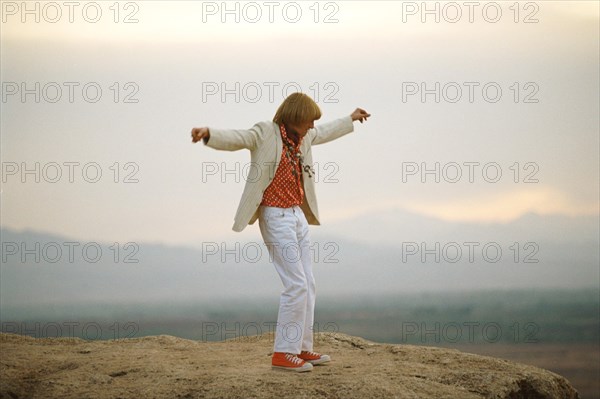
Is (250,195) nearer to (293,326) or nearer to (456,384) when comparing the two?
(293,326)

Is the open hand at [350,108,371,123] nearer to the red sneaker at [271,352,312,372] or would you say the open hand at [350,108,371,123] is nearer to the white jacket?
the white jacket

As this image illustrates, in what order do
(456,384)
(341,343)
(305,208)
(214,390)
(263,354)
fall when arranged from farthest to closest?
(341,343)
(263,354)
(305,208)
(456,384)
(214,390)

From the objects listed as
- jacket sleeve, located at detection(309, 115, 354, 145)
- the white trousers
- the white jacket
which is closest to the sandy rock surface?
the white trousers

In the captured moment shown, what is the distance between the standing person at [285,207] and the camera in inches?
219

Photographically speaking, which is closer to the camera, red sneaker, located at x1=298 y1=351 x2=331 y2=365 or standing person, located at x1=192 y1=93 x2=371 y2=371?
standing person, located at x1=192 y1=93 x2=371 y2=371

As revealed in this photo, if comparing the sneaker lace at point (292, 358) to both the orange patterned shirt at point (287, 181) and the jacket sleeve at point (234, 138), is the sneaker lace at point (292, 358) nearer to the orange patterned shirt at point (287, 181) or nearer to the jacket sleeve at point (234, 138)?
A: the orange patterned shirt at point (287, 181)

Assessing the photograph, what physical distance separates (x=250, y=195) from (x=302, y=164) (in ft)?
1.51

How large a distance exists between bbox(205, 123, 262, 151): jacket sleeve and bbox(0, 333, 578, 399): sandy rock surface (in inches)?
56.3

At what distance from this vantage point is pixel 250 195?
5582mm

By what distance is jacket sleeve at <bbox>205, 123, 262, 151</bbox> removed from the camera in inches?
211

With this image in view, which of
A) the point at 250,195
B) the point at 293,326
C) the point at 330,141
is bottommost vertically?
the point at 293,326

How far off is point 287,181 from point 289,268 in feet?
1.90

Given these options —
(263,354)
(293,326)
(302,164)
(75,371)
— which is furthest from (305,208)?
(75,371)

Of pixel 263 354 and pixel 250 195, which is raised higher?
pixel 250 195
